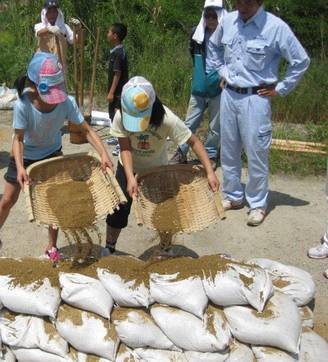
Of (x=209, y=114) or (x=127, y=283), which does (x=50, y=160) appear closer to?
(x=127, y=283)

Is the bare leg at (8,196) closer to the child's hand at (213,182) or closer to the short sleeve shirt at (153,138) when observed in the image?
the short sleeve shirt at (153,138)

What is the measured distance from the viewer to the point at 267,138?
4.67 metres

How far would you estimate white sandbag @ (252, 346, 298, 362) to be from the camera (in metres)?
2.91

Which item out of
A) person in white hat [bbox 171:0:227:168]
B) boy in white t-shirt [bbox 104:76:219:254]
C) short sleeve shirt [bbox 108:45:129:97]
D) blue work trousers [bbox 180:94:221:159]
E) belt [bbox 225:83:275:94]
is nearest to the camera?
boy in white t-shirt [bbox 104:76:219:254]

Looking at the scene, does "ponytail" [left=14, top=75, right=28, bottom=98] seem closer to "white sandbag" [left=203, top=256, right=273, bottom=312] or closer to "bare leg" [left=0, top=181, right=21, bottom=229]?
"bare leg" [left=0, top=181, right=21, bottom=229]

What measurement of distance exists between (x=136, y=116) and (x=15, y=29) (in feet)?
25.8

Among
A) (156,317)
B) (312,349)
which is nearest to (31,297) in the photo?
(156,317)

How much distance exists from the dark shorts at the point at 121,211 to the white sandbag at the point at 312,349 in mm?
1456

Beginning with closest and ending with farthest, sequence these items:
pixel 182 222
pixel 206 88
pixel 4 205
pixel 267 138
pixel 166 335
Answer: pixel 166 335 → pixel 182 222 → pixel 4 205 → pixel 267 138 → pixel 206 88

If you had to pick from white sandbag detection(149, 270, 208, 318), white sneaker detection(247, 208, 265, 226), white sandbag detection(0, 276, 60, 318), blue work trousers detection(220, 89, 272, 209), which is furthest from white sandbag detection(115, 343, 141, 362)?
blue work trousers detection(220, 89, 272, 209)

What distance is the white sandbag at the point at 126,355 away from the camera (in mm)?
2951

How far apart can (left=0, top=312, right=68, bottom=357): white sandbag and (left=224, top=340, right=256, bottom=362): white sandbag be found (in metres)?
0.88

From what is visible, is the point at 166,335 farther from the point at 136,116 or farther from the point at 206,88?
the point at 206,88

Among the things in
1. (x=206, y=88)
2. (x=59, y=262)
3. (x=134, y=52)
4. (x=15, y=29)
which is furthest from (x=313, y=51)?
(x=59, y=262)
